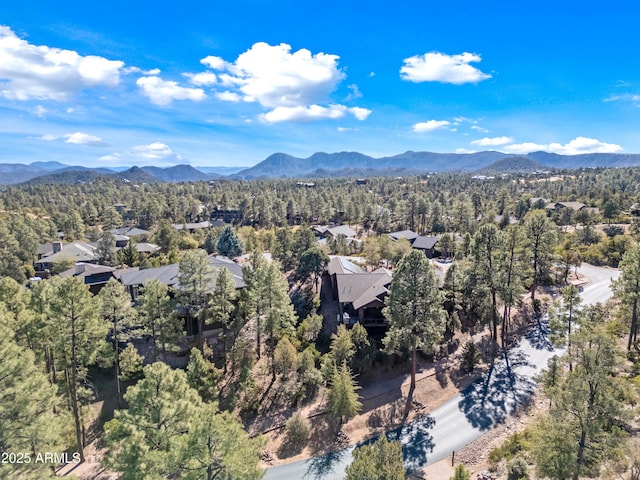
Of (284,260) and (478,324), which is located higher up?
(284,260)

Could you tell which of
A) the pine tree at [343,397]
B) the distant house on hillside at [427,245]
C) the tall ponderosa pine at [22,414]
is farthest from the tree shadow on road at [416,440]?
the distant house on hillside at [427,245]

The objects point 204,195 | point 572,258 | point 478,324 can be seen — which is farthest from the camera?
point 204,195

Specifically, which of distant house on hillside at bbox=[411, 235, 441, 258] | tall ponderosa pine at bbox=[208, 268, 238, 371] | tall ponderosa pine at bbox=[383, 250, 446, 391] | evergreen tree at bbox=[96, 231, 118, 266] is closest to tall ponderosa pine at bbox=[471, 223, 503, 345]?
tall ponderosa pine at bbox=[383, 250, 446, 391]

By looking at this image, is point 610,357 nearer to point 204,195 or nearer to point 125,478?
point 125,478

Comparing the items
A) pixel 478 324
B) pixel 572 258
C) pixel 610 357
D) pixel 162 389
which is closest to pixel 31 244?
pixel 162 389

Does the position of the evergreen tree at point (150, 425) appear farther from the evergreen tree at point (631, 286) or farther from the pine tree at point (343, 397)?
the evergreen tree at point (631, 286)

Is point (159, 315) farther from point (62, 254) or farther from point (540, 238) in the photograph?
point (62, 254)

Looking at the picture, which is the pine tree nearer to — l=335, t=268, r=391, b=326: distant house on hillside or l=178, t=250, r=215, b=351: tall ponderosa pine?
l=335, t=268, r=391, b=326: distant house on hillside
